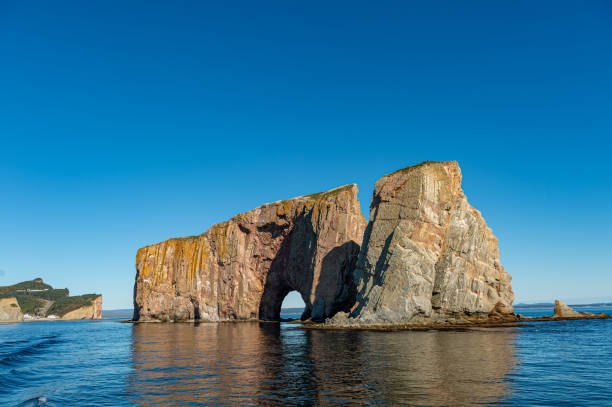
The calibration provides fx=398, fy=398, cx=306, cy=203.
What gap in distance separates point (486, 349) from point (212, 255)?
81.8m

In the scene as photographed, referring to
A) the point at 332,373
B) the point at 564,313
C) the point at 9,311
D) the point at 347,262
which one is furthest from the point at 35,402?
the point at 9,311

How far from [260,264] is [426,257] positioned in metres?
49.3

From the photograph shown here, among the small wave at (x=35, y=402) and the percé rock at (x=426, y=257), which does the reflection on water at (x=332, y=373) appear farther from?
the percé rock at (x=426, y=257)

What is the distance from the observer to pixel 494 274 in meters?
64.9

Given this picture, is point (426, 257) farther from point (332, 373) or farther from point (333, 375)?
point (333, 375)

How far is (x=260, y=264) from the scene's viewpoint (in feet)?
325

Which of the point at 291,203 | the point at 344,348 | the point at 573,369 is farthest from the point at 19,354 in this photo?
the point at 291,203

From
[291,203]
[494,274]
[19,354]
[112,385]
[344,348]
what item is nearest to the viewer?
[112,385]

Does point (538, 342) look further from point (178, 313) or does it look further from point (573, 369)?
point (178, 313)

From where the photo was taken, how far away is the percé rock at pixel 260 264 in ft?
259

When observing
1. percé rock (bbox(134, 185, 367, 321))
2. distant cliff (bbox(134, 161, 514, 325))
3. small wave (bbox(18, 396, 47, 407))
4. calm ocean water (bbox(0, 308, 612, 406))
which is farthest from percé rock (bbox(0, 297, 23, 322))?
small wave (bbox(18, 396, 47, 407))

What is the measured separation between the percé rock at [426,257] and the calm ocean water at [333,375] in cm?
1895

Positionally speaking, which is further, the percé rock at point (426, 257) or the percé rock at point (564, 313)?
the percé rock at point (564, 313)

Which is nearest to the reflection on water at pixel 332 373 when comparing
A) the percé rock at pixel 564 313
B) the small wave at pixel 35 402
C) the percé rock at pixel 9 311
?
the small wave at pixel 35 402
